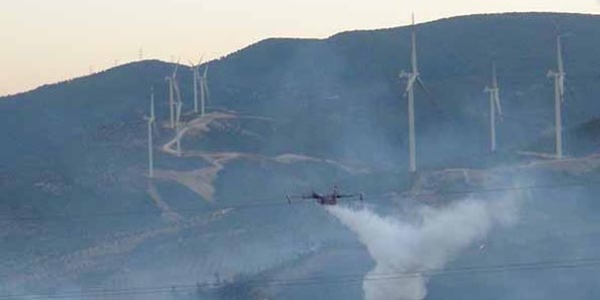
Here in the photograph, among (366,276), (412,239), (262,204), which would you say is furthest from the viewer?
(262,204)

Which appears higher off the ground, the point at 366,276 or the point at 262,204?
the point at 262,204

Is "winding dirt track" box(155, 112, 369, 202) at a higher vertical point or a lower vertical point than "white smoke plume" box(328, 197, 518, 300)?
higher

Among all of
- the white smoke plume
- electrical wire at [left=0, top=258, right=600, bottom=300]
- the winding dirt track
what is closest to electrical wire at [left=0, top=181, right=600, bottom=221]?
the winding dirt track

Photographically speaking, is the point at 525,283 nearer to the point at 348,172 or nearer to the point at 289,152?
the point at 348,172

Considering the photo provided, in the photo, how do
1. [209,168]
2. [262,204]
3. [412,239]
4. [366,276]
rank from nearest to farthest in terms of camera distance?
1. [412,239]
2. [366,276]
3. [262,204]
4. [209,168]

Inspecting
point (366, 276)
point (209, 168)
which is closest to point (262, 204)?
point (209, 168)

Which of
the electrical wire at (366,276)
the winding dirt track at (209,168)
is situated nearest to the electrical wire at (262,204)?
the winding dirt track at (209,168)

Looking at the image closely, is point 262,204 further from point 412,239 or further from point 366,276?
point 412,239

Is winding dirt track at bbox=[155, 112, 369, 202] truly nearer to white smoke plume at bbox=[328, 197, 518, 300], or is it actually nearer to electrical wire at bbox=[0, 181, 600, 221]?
electrical wire at bbox=[0, 181, 600, 221]
